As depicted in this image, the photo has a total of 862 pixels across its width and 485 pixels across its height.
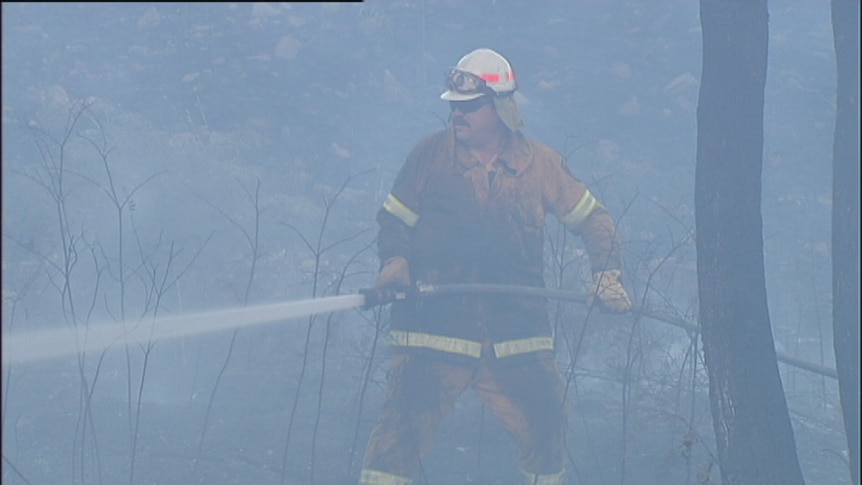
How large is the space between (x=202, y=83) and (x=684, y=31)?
8244 millimetres

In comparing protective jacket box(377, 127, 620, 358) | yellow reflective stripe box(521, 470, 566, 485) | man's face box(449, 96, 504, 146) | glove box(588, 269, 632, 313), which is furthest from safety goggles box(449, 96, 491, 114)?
yellow reflective stripe box(521, 470, 566, 485)

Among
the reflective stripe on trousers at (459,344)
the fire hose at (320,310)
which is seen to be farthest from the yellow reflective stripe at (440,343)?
the fire hose at (320,310)

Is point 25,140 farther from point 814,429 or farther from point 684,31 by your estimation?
point 684,31

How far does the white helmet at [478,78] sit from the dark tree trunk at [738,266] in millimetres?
1455

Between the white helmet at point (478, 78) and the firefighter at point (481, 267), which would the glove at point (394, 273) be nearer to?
the firefighter at point (481, 267)

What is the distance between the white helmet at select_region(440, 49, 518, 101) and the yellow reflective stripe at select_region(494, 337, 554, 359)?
4.08 feet

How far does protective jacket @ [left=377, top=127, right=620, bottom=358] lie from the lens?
16.4 feet

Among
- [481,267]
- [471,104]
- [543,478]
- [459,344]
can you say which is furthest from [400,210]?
[543,478]

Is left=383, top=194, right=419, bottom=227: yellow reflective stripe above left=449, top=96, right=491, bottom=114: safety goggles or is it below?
below

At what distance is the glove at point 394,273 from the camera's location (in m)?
4.91

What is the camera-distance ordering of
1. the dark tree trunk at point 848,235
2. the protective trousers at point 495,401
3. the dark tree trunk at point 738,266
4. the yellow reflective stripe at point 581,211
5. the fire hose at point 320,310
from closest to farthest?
the dark tree trunk at point 848,235 < the dark tree trunk at point 738,266 < the fire hose at point 320,310 < the protective trousers at point 495,401 < the yellow reflective stripe at point 581,211

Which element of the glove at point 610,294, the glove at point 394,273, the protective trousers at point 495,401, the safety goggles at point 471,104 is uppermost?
the safety goggles at point 471,104

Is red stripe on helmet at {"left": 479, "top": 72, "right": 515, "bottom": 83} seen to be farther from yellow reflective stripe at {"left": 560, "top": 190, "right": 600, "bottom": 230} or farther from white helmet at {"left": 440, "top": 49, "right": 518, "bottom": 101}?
yellow reflective stripe at {"left": 560, "top": 190, "right": 600, "bottom": 230}

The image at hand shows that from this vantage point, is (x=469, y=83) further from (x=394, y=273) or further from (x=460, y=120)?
(x=394, y=273)
